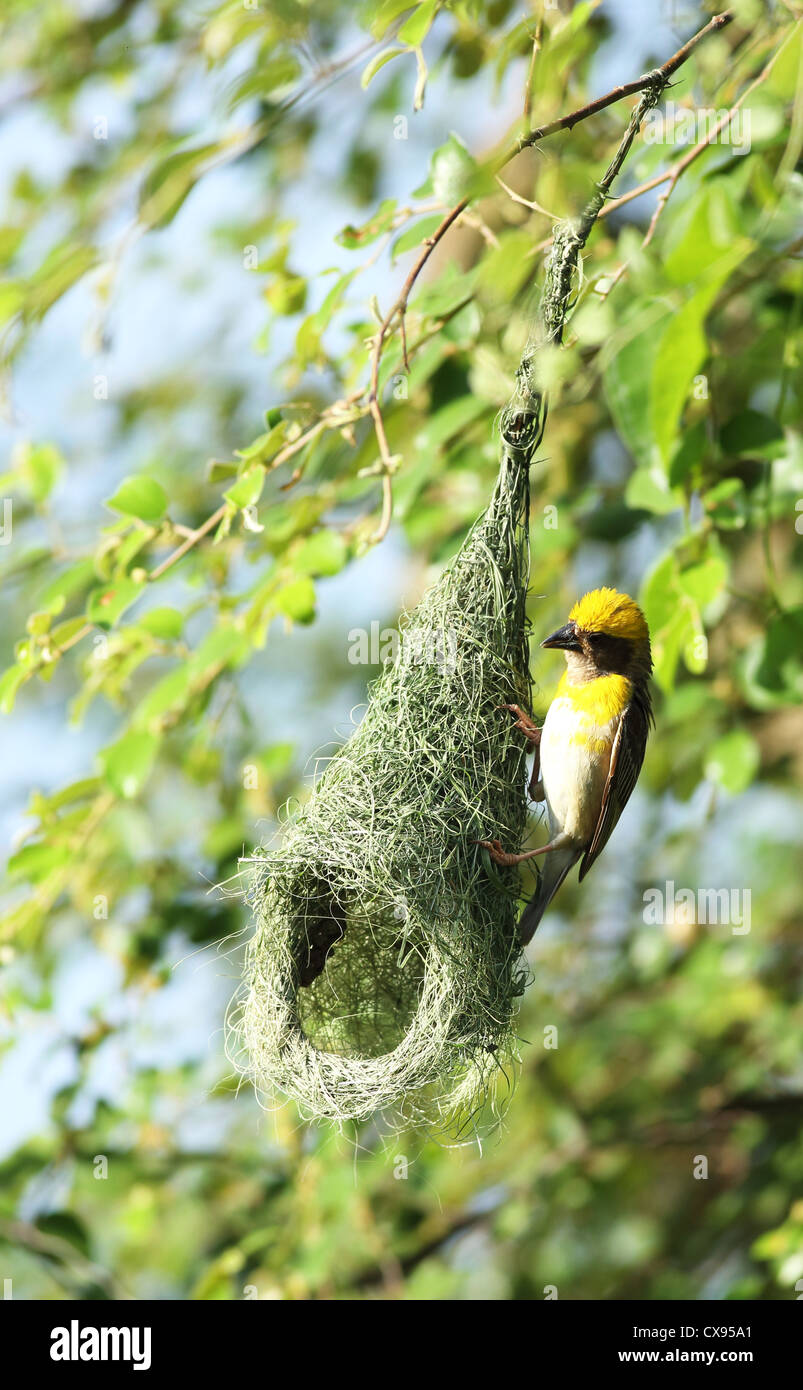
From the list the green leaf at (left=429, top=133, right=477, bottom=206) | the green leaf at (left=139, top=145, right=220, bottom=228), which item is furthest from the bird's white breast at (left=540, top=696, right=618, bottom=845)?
the green leaf at (left=139, top=145, right=220, bottom=228)

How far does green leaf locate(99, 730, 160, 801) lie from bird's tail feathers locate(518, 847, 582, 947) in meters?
0.95

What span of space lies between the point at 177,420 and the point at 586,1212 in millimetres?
3764

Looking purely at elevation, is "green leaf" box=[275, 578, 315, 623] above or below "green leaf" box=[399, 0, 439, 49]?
below

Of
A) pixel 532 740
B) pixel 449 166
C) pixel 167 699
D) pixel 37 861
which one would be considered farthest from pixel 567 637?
pixel 37 861

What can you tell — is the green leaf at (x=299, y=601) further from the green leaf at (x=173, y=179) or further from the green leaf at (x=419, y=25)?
the green leaf at (x=419, y=25)

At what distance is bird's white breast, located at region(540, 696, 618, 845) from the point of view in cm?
197

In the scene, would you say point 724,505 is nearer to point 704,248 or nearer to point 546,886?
point 546,886

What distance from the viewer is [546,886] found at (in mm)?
2129

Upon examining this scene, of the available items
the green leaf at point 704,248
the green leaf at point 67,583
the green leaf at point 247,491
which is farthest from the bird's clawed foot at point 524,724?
the green leaf at point 67,583

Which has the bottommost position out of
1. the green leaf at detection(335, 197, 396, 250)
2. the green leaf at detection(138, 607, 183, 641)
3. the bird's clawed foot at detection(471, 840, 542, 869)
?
the bird's clawed foot at detection(471, 840, 542, 869)

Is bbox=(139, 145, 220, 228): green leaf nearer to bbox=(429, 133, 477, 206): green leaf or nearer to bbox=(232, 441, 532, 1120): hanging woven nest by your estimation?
bbox=(429, 133, 477, 206): green leaf

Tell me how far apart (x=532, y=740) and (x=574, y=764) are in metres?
0.10

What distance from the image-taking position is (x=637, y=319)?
210 centimetres


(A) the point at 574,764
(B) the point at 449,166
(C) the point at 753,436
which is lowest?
(A) the point at 574,764
